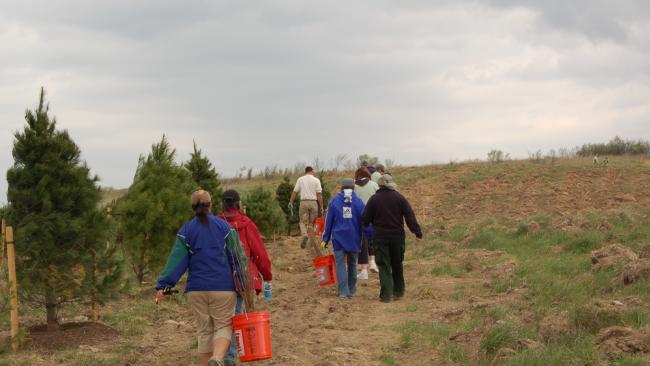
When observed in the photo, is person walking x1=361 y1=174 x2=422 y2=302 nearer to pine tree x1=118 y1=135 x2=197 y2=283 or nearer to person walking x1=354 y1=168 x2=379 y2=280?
person walking x1=354 y1=168 x2=379 y2=280

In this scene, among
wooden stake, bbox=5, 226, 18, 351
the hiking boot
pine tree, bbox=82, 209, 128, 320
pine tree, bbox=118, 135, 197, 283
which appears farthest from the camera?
pine tree, bbox=118, 135, 197, 283

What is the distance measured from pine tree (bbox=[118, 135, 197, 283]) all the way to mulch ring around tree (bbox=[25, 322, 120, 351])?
3.14 metres

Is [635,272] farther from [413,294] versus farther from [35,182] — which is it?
[35,182]

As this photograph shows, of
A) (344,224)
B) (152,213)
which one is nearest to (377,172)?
(344,224)

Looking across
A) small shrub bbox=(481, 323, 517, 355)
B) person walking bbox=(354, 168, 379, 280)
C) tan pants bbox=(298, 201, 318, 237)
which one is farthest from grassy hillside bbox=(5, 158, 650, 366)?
tan pants bbox=(298, 201, 318, 237)

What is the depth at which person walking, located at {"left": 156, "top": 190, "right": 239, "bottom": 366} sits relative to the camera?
266 inches

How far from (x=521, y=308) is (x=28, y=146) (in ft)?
21.1

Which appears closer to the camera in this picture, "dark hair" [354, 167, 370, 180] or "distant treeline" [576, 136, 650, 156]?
"dark hair" [354, 167, 370, 180]

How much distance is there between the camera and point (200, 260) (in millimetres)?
6785

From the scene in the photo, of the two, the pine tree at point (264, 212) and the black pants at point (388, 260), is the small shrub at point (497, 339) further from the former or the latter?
the pine tree at point (264, 212)

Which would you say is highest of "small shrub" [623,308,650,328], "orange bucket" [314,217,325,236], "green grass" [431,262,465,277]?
"orange bucket" [314,217,325,236]

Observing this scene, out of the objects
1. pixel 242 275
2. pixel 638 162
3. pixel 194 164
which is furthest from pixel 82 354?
pixel 638 162

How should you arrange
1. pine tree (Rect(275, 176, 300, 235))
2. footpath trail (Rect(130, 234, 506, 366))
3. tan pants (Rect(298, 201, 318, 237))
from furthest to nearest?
1. pine tree (Rect(275, 176, 300, 235))
2. tan pants (Rect(298, 201, 318, 237))
3. footpath trail (Rect(130, 234, 506, 366))

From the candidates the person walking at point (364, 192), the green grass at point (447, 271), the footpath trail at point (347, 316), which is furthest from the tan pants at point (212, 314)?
the green grass at point (447, 271)
